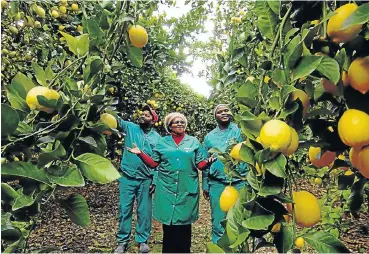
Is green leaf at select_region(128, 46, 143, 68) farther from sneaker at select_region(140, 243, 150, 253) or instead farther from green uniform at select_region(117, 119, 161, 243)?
sneaker at select_region(140, 243, 150, 253)

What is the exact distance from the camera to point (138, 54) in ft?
3.25

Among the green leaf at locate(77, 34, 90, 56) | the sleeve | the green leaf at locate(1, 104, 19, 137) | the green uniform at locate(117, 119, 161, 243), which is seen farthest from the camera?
the green uniform at locate(117, 119, 161, 243)

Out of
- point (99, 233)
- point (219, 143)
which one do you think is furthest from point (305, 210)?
point (99, 233)

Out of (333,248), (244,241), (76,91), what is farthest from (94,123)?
(333,248)

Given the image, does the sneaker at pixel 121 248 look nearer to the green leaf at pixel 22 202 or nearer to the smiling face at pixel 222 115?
the smiling face at pixel 222 115

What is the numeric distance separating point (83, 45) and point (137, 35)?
159 mm

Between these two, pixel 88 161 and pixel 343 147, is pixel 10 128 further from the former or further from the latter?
pixel 343 147

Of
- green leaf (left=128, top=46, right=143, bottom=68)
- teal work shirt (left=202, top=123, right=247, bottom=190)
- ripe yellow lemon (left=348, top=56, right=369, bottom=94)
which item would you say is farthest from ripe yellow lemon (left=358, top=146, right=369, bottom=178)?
teal work shirt (left=202, top=123, right=247, bottom=190)

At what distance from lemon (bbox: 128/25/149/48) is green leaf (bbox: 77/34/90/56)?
0.14 meters

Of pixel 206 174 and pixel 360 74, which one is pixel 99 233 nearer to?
pixel 206 174

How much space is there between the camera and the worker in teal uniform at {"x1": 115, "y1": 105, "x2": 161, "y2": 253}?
3590mm

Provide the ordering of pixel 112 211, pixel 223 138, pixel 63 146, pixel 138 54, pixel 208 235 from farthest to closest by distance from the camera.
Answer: pixel 112 211, pixel 208 235, pixel 223 138, pixel 138 54, pixel 63 146

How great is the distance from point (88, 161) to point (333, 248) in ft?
1.42

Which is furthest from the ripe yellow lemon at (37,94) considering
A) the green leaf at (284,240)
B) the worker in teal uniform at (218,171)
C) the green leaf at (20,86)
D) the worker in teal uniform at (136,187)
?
the worker in teal uniform at (136,187)
